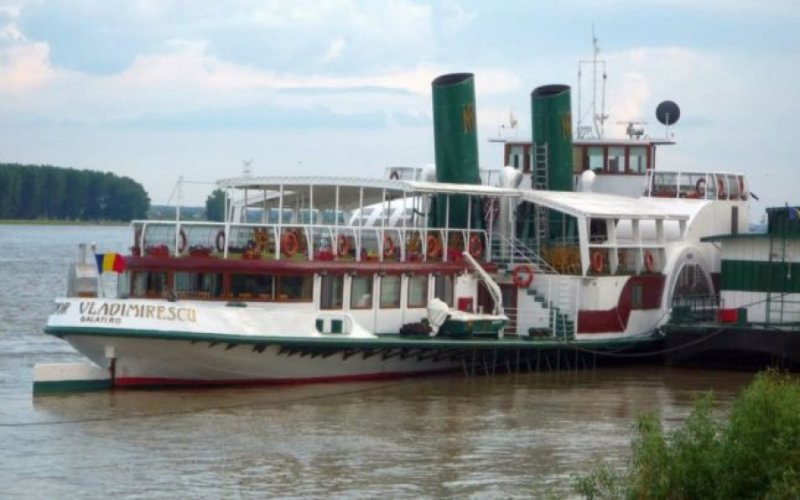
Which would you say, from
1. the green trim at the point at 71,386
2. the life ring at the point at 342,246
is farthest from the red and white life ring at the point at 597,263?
the green trim at the point at 71,386

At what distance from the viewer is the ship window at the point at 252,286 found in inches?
1211

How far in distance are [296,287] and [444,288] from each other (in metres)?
4.22

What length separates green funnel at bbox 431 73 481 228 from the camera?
121 ft

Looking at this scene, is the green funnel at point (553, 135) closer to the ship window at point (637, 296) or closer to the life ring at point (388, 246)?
the ship window at point (637, 296)

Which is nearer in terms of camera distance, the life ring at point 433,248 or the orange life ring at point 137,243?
the orange life ring at point 137,243

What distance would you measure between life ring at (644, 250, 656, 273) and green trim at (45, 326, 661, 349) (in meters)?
2.53

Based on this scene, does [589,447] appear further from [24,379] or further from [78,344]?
[24,379]

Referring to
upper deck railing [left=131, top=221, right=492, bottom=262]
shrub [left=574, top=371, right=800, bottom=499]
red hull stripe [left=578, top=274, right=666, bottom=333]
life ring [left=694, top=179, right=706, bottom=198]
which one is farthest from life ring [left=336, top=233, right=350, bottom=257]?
shrub [left=574, top=371, right=800, bottom=499]

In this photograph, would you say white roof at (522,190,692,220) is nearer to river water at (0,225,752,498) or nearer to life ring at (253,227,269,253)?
river water at (0,225,752,498)

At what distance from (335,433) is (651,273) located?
44.9 feet

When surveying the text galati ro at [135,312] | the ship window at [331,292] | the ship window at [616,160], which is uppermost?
the ship window at [616,160]

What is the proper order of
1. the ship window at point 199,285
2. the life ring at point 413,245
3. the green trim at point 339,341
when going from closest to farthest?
the green trim at point 339,341 < the ship window at point 199,285 < the life ring at point 413,245

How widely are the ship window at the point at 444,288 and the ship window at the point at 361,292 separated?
200cm

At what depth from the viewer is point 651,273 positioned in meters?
37.7
